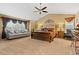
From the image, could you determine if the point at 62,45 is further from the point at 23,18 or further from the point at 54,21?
the point at 23,18

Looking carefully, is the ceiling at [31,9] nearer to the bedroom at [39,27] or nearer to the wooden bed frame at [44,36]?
the bedroom at [39,27]

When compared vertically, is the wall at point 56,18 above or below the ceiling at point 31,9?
below

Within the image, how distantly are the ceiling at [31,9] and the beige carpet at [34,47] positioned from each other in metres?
0.51

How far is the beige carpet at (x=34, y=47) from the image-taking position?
242 cm

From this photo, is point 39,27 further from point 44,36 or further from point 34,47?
point 34,47

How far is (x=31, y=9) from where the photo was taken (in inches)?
97.3

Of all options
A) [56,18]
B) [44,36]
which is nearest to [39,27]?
[44,36]

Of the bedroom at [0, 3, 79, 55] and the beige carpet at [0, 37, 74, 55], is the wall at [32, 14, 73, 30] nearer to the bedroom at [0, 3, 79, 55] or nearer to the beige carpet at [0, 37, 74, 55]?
the bedroom at [0, 3, 79, 55]

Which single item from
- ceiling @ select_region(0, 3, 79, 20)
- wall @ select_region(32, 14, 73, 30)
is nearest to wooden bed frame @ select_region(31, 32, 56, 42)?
wall @ select_region(32, 14, 73, 30)

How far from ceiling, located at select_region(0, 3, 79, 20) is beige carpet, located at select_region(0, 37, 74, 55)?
1.69ft

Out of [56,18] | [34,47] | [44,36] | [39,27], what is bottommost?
[34,47]

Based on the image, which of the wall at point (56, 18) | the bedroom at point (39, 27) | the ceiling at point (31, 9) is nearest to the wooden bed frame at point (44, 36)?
the bedroom at point (39, 27)

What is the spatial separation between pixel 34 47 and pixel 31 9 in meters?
0.82

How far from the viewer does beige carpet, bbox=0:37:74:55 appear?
2422mm
